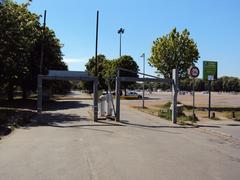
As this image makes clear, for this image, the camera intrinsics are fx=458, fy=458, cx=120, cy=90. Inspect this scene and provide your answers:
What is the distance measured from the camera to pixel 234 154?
41.8 ft

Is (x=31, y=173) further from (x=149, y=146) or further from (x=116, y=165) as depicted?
(x=149, y=146)

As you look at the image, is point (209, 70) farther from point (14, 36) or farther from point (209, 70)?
point (14, 36)

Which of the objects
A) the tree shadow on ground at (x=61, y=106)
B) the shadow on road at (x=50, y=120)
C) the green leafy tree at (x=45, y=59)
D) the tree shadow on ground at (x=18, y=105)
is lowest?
the tree shadow on ground at (x=61, y=106)

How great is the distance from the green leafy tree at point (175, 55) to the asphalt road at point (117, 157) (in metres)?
29.8

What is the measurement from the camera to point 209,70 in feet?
99.5

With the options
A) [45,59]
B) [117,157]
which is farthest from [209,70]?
[45,59]

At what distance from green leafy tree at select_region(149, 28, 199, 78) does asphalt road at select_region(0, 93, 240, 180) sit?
2984cm

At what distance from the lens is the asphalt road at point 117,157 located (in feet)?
30.7

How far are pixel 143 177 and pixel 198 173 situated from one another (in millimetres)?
1276

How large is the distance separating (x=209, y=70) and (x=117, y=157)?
65.0ft

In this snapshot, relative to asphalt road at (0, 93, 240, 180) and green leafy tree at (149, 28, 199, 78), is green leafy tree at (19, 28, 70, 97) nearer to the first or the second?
green leafy tree at (149, 28, 199, 78)

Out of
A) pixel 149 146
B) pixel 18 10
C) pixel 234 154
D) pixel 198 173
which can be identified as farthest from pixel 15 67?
pixel 198 173

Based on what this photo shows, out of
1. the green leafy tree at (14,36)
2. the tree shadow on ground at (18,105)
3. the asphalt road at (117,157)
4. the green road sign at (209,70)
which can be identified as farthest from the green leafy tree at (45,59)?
the asphalt road at (117,157)

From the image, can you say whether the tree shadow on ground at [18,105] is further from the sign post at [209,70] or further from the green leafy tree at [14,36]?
the sign post at [209,70]
